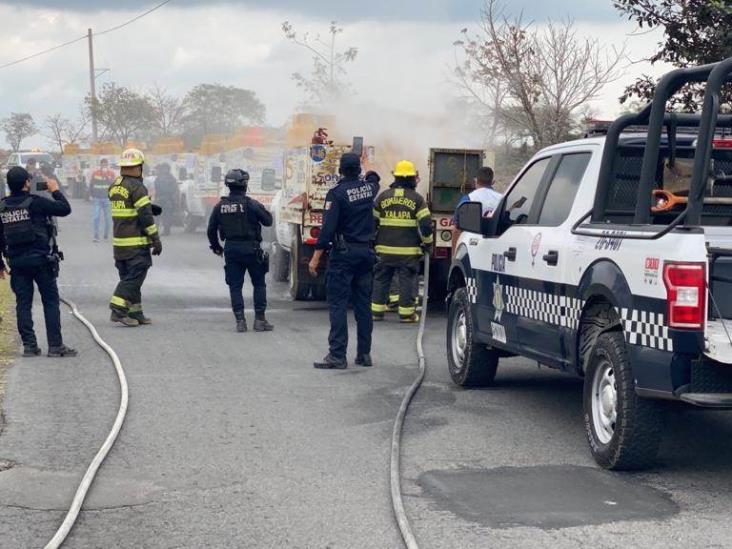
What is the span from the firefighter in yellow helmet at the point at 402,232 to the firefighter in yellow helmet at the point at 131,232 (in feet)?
8.45

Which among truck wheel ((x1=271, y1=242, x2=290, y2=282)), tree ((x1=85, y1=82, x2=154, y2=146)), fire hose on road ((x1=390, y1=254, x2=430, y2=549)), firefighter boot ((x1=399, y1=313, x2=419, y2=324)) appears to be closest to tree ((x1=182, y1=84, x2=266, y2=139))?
tree ((x1=85, y1=82, x2=154, y2=146))

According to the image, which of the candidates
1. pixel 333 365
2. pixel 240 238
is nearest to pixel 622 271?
pixel 333 365

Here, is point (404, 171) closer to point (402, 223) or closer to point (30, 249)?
point (402, 223)

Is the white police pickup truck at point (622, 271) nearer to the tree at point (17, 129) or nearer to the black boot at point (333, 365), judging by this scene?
the black boot at point (333, 365)

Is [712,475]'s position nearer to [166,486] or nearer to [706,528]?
[706,528]

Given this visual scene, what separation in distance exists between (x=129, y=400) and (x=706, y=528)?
469 cm

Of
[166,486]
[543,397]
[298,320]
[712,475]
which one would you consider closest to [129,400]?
[166,486]

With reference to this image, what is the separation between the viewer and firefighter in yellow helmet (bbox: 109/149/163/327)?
44.9 ft

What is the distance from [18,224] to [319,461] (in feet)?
17.0

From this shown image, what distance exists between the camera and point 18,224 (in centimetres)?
1116

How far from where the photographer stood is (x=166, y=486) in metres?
6.55

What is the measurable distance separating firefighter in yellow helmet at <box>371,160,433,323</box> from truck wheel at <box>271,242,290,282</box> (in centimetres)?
485

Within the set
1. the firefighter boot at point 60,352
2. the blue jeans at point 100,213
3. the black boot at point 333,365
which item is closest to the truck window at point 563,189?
the black boot at point 333,365

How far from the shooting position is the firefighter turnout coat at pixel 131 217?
13.7 meters
